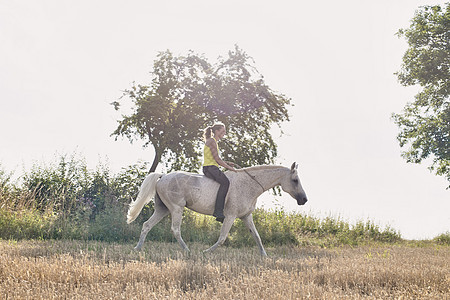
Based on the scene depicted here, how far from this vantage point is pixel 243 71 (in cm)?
1883

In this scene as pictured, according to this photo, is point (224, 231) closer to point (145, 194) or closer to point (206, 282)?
point (145, 194)

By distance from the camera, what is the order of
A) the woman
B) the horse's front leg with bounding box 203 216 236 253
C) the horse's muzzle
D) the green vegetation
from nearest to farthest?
the horse's front leg with bounding box 203 216 236 253, the woman, the horse's muzzle, the green vegetation

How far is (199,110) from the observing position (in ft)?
59.4

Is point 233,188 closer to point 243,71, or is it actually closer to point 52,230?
point 52,230

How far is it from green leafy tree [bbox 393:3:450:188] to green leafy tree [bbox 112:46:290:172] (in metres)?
8.52

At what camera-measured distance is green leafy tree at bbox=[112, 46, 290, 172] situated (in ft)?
57.8

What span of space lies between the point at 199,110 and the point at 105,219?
22.1ft

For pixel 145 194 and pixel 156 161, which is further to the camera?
pixel 156 161

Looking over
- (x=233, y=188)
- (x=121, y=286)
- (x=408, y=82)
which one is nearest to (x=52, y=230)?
(x=233, y=188)

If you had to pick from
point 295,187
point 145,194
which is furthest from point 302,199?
point 145,194

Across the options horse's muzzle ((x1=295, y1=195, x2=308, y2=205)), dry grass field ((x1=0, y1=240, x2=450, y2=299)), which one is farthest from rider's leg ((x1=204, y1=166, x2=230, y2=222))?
dry grass field ((x1=0, y1=240, x2=450, y2=299))

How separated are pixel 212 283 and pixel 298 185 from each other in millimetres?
5008

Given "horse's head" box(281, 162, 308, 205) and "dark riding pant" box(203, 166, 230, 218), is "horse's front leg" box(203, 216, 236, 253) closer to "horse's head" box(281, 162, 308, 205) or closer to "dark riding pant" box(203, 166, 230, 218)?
"dark riding pant" box(203, 166, 230, 218)

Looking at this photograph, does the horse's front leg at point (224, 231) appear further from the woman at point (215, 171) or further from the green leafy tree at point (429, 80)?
the green leafy tree at point (429, 80)
